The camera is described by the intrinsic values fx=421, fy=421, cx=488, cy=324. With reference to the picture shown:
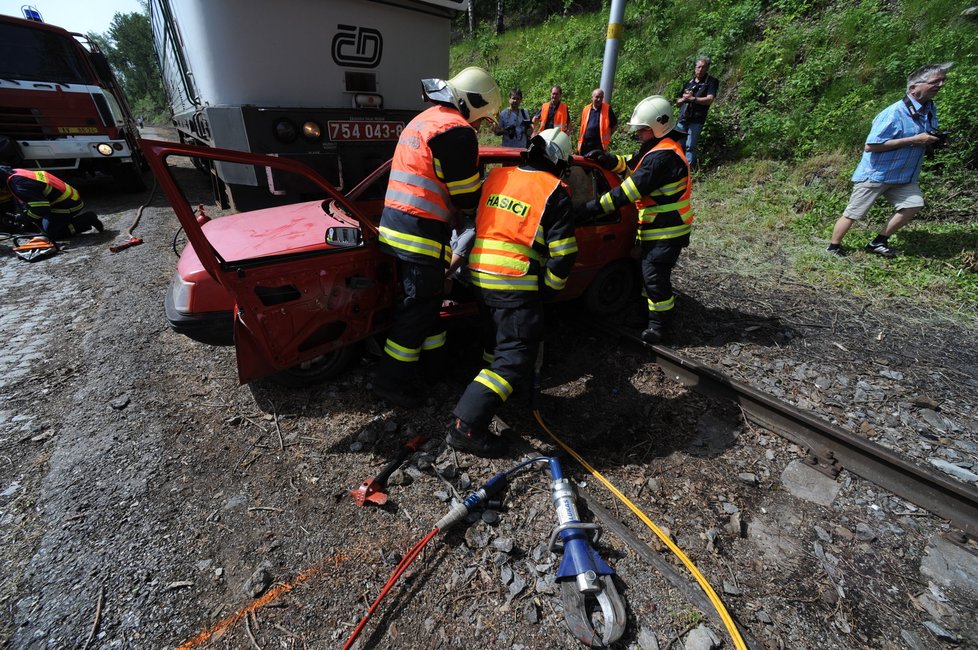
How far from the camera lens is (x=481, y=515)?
2248 mm

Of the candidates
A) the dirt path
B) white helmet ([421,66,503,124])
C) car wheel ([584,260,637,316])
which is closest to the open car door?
the dirt path

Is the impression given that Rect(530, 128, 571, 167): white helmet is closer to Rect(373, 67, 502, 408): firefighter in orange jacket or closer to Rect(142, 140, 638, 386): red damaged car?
Rect(373, 67, 502, 408): firefighter in orange jacket

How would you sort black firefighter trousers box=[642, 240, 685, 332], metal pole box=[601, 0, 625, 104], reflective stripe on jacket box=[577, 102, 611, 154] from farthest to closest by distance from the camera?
reflective stripe on jacket box=[577, 102, 611, 154] < metal pole box=[601, 0, 625, 104] < black firefighter trousers box=[642, 240, 685, 332]

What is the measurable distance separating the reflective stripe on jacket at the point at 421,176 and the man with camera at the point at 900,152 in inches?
190

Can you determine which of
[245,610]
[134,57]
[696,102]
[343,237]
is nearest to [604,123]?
[696,102]

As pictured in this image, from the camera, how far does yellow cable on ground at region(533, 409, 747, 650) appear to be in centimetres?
175

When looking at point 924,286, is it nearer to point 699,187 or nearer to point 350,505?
point 699,187

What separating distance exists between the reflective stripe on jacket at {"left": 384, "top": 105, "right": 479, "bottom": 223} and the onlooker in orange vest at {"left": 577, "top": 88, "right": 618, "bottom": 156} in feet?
17.0

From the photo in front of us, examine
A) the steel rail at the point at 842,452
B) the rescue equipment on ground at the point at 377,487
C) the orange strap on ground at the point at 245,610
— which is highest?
the steel rail at the point at 842,452

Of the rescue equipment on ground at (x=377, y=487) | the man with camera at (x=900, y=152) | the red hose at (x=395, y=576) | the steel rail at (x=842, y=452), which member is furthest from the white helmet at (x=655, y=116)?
the red hose at (x=395, y=576)

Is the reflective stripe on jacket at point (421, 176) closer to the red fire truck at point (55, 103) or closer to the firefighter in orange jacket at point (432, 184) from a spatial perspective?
the firefighter in orange jacket at point (432, 184)

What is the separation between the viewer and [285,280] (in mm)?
2490

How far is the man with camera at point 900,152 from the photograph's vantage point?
436 cm

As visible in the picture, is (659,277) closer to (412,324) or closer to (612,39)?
(412,324)
